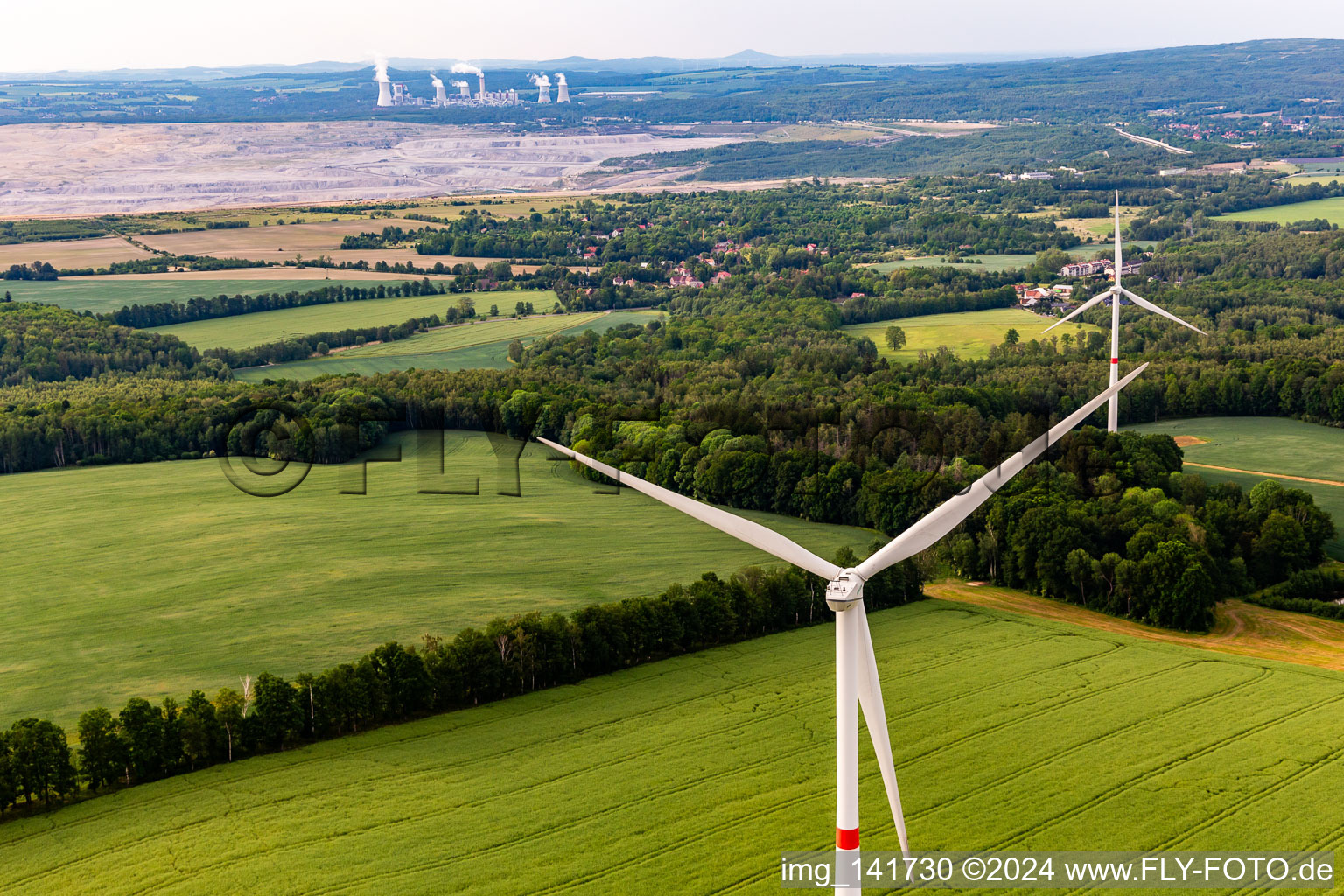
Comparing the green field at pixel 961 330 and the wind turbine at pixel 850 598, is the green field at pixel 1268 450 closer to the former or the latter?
the green field at pixel 961 330

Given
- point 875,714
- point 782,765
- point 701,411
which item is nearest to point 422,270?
point 701,411

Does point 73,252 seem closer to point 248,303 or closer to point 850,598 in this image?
point 248,303

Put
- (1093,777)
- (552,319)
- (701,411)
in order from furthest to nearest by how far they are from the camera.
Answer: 1. (552,319)
2. (701,411)
3. (1093,777)

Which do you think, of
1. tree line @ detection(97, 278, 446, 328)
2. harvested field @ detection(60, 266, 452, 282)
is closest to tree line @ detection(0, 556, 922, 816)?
tree line @ detection(97, 278, 446, 328)

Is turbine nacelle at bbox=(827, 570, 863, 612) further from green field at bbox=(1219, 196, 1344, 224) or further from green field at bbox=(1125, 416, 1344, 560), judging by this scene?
green field at bbox=(1219, 196, 1344, 224)

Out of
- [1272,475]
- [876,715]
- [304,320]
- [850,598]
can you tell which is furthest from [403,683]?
[304,320]

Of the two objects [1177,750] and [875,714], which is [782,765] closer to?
[1177,750]
